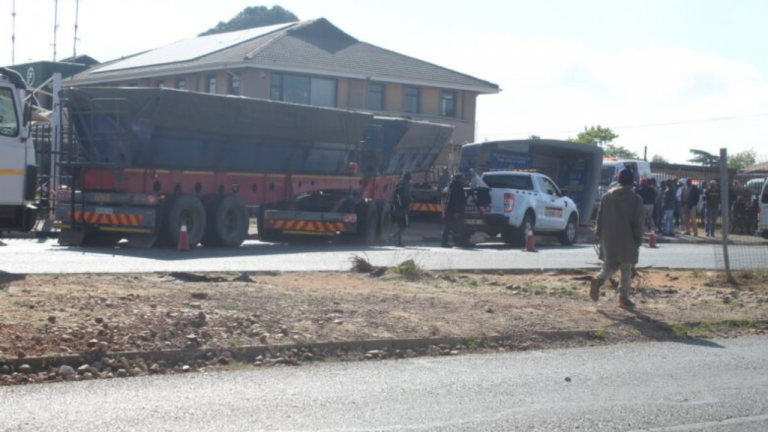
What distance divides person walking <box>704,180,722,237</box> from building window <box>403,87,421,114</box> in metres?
16.9

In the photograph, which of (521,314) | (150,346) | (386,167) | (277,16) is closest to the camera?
(150,346)

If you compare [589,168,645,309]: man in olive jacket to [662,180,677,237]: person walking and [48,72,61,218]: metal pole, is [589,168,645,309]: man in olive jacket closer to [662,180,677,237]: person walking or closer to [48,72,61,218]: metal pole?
[48,72,61,218]: metal pole

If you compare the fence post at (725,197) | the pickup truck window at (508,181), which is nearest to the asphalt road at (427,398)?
the fence post at (725,197)

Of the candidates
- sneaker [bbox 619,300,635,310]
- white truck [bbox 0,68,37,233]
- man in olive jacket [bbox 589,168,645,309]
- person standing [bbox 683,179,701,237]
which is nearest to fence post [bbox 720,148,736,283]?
man in olive jacket [bbox 589,168,645,309]

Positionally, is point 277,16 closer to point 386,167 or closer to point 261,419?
point 386,167

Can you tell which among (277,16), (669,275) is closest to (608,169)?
(669,275)

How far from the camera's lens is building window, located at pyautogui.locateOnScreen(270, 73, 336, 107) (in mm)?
42375

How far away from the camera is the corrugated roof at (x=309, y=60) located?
138 feet

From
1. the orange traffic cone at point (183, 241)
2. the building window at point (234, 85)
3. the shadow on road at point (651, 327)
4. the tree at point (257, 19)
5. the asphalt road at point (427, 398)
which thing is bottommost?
the asphalt road at point (427, 398)

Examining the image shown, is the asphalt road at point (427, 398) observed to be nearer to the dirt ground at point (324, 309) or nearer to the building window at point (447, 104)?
the dirt ground at point (324, 309)

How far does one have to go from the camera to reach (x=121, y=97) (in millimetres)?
20156

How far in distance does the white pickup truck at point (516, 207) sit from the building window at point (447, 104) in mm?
21019

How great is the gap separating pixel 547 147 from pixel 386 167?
5585 millimetres

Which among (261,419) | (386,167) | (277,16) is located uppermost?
(277,16)
